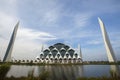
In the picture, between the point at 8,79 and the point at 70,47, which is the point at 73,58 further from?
the point at 8,79

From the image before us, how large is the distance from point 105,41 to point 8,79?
55.9 m

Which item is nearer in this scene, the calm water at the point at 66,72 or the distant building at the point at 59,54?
the calm water at the point at 66,72

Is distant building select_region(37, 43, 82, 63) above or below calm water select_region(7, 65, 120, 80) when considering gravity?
above

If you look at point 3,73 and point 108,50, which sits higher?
point 108,50

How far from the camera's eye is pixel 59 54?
109250 mm

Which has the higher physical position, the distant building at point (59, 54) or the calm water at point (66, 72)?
the distant building at point (59, 54)

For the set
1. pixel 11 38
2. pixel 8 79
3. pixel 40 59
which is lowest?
pixel 8 79

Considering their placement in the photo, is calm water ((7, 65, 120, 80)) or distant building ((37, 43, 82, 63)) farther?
distant building ((37, 43, 82, 63))

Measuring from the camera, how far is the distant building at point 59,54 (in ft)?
342

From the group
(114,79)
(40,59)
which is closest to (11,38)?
(40,59)

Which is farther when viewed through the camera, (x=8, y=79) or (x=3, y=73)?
(x=8, y=79)

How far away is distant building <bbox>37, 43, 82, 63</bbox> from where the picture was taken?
10431 centimetres

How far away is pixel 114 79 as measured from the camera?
13.4 m

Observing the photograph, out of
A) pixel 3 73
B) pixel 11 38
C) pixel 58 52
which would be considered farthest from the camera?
pixel 58 52
